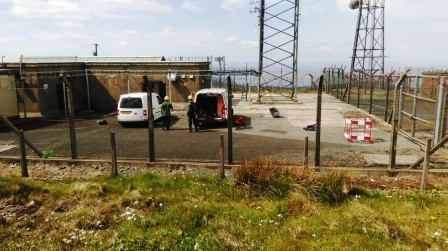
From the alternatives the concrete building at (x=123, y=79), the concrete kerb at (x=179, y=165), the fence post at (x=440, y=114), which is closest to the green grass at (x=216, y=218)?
the concrete kerb at (x=179, y=165)

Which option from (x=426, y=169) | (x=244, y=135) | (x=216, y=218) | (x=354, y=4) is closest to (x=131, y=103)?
(x=244, y=135)

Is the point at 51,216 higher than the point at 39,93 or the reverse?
the reverse

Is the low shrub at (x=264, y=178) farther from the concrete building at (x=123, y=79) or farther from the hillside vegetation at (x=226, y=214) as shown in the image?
the concrete building at (x=123, y=79)

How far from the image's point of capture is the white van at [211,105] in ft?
57.9

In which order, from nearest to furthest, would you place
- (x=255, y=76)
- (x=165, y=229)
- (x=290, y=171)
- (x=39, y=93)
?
(x=165, y=229) → (x=290, y=171) → (x=39, y=93) → (x=255, y=76)

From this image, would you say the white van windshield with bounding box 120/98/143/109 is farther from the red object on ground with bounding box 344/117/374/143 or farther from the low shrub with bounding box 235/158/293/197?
the low shrub with bounding box 235/158/293/197

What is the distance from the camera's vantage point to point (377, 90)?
1321 inches

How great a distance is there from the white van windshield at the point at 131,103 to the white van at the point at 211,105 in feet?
9.41

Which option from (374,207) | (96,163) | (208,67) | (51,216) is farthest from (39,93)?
(374,207)

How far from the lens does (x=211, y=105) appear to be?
747 inches

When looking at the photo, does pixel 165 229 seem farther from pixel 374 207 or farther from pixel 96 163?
pixel 96 163

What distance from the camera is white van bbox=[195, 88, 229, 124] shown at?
17.6 meters

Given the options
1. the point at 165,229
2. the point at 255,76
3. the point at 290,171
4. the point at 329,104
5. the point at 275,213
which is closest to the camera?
the point at 165,229

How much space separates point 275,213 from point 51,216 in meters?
3.91
